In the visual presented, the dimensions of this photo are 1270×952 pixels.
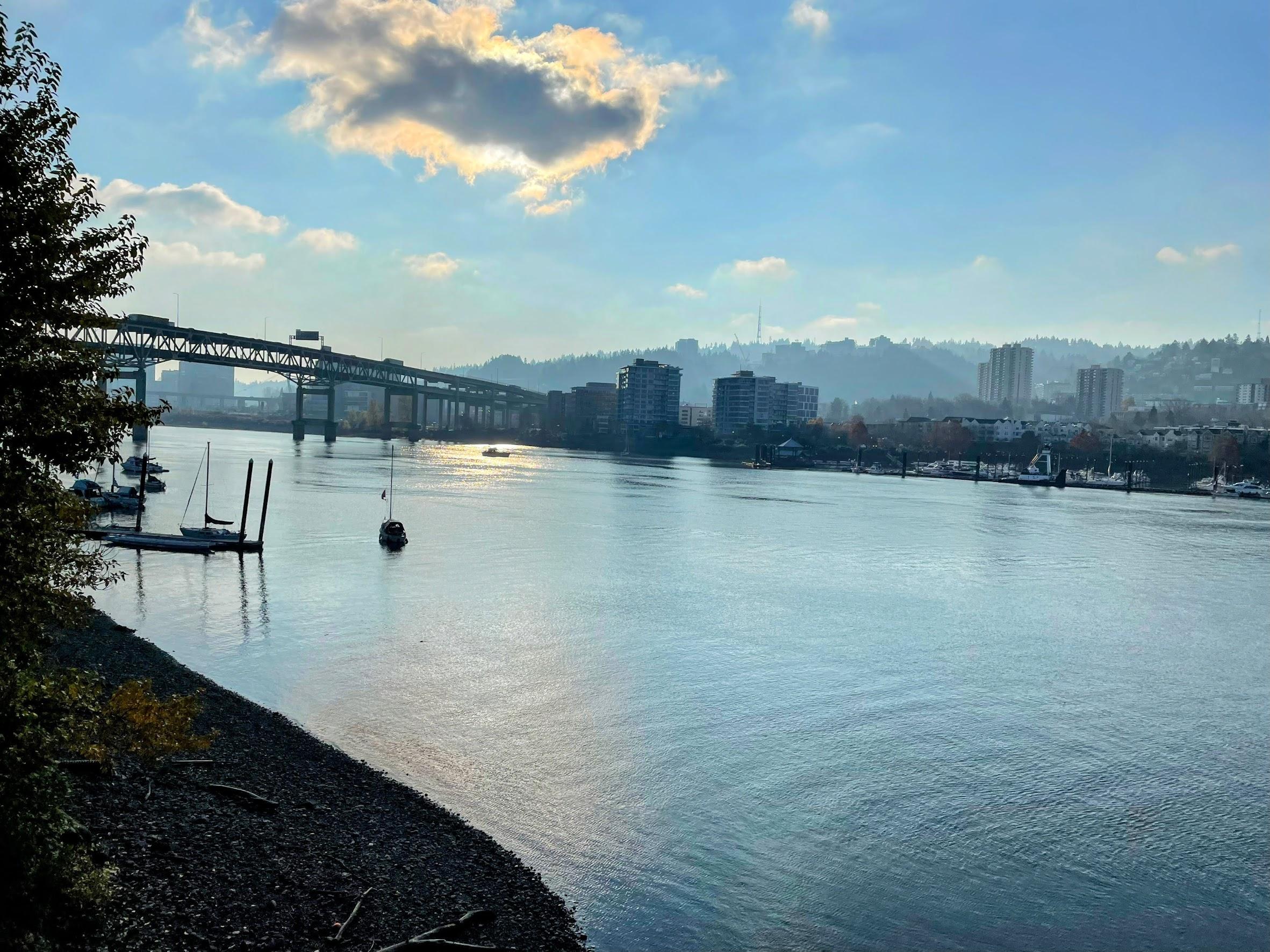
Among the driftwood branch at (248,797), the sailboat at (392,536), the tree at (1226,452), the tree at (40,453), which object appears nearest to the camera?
the tree at (40,453)

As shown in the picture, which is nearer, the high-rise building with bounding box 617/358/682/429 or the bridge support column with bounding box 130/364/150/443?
the bridge support column with bounding box 130/364/150/443

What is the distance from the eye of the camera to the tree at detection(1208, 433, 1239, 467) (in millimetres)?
120938

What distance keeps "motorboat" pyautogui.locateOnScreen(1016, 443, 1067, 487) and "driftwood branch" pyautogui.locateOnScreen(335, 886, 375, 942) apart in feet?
391

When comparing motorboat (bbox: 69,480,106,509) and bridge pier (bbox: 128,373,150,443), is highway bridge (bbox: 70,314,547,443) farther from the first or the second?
motorboat (bbox: 69,480,106,509)

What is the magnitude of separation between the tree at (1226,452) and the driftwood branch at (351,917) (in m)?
136

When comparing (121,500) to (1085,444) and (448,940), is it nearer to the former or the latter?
(448,940)

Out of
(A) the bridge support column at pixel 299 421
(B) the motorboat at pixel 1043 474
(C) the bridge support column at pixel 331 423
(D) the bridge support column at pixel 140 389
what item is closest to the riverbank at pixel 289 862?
(D) the bridge support column at pixel 140 389

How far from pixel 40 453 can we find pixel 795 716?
44.9ft

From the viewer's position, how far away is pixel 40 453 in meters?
6.96

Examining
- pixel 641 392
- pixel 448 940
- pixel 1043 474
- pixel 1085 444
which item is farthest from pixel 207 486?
pixel 641 392

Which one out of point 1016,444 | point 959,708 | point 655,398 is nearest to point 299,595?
point 959,708

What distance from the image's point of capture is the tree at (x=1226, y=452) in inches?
4761

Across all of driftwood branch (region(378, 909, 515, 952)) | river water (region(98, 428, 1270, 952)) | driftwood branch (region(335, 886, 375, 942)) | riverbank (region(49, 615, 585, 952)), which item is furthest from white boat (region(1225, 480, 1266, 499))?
driftwood branch (region(335, 886, 375, 942))

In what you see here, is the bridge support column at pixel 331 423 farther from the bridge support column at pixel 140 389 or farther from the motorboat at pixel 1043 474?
the motorboat at pixel 1043 474
